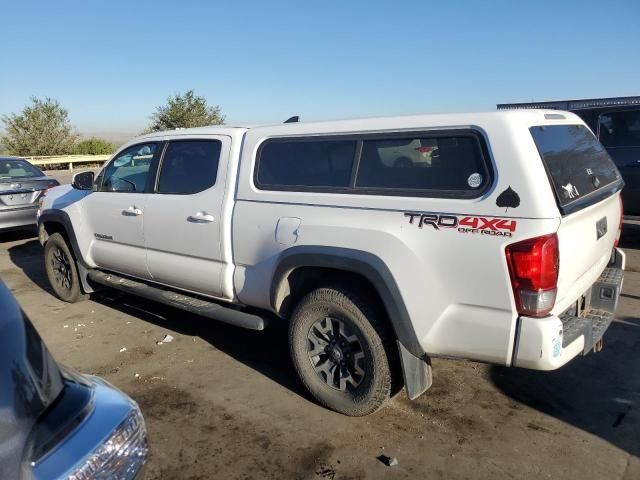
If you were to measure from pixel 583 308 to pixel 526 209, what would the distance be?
127 centimetres

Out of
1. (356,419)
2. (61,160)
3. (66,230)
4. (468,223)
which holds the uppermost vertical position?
(468,223)

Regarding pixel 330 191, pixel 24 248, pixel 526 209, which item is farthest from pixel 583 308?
pixel 24 248

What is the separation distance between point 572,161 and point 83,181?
15.2 ft

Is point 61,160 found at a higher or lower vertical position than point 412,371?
higher

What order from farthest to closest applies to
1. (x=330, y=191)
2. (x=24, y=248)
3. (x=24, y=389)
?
(x=24, y=248)
(x=330, y=191)
(x=24, y=389)

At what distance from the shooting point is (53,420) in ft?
5.21

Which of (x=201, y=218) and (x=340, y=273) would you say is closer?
(x=340, y=273)

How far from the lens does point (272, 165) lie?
12.8ft

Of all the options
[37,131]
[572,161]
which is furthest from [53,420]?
[37,131]

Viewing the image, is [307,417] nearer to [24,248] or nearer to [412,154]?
[412,154]

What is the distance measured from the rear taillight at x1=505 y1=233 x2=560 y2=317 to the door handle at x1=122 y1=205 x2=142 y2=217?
132 inches

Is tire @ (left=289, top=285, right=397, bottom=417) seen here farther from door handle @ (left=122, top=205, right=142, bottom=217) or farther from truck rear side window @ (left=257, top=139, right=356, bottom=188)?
door handle @ (left=122, top=205, right=142, bottom=217)

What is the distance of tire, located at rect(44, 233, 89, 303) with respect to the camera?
19.3 feet

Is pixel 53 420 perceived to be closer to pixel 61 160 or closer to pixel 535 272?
pixel 535 272
